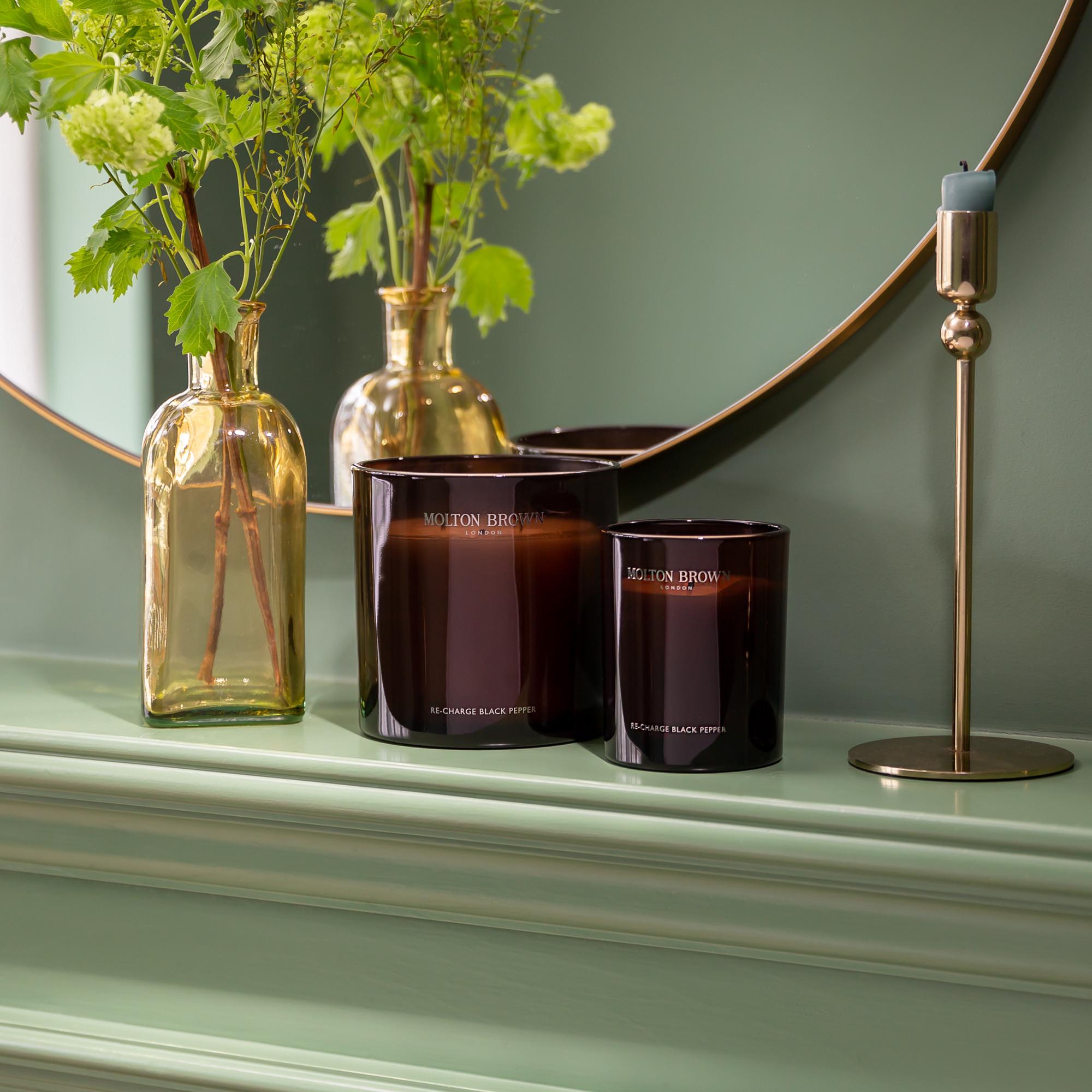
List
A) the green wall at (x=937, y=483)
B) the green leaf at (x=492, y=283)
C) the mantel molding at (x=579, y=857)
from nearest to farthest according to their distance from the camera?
1. the mantel molding at (x=579, y=857)
2. the green wall at (x=937, y=483)
3. the green leaf at (x=492, y=283)

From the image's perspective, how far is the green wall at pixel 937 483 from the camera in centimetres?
59

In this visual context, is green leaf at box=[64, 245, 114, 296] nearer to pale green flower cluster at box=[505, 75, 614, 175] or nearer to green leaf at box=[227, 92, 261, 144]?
green leaf at box=[227, 92, 261, 144]

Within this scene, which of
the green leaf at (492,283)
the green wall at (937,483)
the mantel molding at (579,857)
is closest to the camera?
the mantel molding at (579,857)

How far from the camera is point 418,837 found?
1.87ft

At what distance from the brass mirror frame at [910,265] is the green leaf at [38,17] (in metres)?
0.34

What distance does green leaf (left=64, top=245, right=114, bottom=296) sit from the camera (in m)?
0.63

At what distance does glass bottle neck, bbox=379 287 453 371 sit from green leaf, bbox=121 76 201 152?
160 mm

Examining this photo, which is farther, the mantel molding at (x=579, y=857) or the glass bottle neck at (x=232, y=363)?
the glass bottle neck at (x=232, y=363)

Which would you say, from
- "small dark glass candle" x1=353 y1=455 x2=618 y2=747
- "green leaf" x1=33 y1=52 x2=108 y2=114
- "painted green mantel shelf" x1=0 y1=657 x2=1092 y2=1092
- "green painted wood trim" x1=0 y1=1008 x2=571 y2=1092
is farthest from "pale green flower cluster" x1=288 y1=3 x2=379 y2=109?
"green painted wood trim" x1=0 y1=1008 x2=571 y2=1092

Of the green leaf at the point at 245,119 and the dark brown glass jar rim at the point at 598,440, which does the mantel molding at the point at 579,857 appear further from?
the green leaf at the point at 245,119

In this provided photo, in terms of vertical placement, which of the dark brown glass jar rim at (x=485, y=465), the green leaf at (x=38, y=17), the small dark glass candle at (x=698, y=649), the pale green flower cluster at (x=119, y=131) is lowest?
the small dark glass candle at (x=698, y=649)

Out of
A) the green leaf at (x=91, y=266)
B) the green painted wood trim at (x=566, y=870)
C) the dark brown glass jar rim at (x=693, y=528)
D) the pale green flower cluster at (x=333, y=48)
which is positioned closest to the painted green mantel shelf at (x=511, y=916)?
the green painted wood trim at (x=566, y=870)

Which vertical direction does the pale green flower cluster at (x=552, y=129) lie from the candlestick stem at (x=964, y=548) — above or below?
above

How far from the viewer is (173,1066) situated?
626 mm
